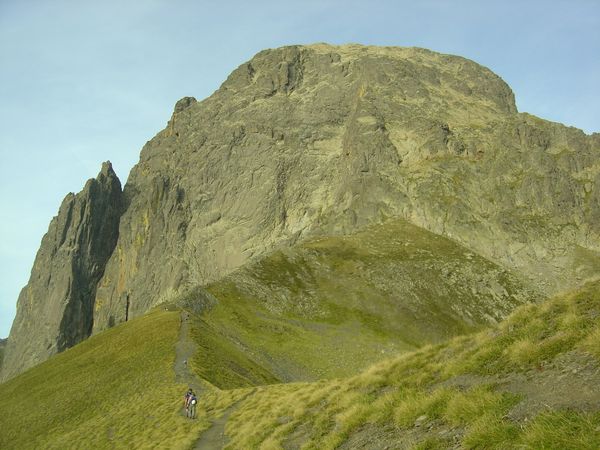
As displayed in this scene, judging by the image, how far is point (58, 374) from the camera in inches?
2726

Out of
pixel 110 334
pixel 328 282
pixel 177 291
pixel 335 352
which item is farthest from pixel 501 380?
pixel 177 291

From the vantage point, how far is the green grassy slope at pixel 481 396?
1023 centimetres

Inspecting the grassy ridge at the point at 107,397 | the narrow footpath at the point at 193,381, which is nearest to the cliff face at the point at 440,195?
the grassy ridge at the point at 107,397

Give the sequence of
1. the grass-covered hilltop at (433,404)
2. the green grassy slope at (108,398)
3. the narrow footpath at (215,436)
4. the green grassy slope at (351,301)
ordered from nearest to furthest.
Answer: the grass-covered hilltop at (433,404), the narrow footpath at (215,436), the green grassy slope at (108,398), the green grassy slope at (351,301)

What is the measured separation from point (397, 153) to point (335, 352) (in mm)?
112788

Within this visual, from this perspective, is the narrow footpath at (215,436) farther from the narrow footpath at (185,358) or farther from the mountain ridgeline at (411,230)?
the mountain ridgeline at (411,230)

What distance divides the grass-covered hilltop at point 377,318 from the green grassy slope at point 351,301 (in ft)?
1.46

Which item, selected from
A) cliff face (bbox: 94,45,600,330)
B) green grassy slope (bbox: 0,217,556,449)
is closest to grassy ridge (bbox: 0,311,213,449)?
green grassy slope (bbox: 0,217,556,449)

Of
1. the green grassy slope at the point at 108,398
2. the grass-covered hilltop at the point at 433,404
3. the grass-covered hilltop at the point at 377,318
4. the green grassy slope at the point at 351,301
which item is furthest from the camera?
the green grassy slope at the point at 351,301

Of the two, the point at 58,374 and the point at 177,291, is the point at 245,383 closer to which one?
the point at 58,374

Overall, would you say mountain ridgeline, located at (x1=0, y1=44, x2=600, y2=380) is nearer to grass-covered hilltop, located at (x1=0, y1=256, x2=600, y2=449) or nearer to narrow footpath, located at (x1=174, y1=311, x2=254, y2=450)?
narrow footpath, located at (x1=174, y1=311, x2=254, y2=450)

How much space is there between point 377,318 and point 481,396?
8600cm

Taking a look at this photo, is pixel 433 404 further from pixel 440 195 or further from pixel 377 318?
pixel 440 195

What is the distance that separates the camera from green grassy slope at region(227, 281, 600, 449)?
10234 millimetres
